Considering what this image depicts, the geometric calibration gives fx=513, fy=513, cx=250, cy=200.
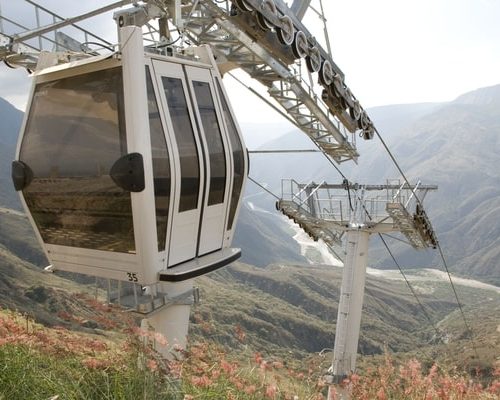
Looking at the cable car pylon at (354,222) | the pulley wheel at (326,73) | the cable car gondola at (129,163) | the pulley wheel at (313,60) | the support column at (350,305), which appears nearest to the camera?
the cable car gondola at (129,163)

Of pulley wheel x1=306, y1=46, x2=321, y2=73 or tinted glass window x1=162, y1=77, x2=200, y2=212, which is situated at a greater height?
pulley wheel x1=306, y1=46, x2=321, y2=73

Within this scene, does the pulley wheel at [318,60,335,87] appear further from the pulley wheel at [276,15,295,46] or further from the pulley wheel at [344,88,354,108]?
the pulley wheel at [276,15,295,46]

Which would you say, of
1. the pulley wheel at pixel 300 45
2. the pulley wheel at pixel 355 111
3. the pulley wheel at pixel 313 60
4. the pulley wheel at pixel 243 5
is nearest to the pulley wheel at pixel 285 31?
the pulley wheel at pixel 300 45

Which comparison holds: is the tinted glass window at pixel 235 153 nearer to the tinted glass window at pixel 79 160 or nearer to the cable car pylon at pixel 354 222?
the tinted glass window at pixel 79 160

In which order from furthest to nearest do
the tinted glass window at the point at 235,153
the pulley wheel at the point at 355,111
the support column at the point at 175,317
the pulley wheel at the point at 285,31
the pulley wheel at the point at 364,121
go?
1. the pulley wheel at the point at 364,121
2. the pulley wheel at the point at 355,111
3. the pulley wheel at the point at 285,31
4. the tinted glass window at the point at 235,153
5. the support column at the point at 175,317

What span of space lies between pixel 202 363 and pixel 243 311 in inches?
3202

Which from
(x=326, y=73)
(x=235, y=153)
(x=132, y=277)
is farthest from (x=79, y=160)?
(x=326, y=73)

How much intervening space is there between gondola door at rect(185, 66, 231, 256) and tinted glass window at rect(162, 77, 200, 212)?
0.12 meters

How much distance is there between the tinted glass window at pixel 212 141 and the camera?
4.28m

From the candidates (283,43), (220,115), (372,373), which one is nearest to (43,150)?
(220,115)

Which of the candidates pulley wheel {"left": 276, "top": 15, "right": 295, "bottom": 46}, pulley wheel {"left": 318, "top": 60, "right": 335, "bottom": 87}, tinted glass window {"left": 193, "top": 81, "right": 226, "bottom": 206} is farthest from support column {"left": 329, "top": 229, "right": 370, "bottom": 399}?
tinted glass window {"left": 193, "top": 81, "right": 226, "bottom": 206}

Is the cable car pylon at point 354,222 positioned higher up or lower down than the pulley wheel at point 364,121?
lower down

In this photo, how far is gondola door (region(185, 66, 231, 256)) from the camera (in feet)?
13.9

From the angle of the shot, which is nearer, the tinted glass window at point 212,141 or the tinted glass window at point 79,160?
the tinted glass window at point 79,160
